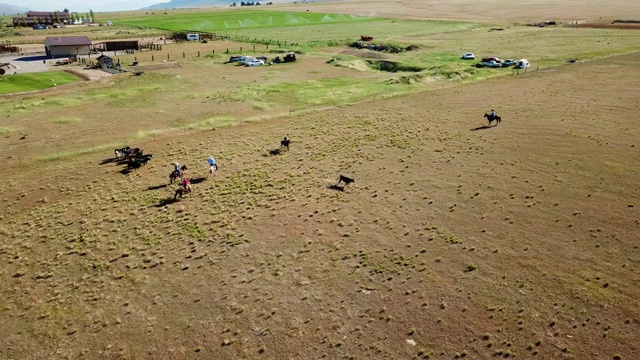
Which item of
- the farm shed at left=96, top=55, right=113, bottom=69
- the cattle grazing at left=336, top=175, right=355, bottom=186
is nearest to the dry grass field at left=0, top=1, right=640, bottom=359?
the cattle grazing at left=336, top=175, right=355, bottom=186

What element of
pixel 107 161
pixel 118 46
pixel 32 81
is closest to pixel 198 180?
pixel 107 161

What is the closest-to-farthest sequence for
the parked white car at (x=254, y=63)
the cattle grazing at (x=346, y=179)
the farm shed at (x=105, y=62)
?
the cattle grazing at (x=346, y=179) < the farm shed at (x=105, y=62) < the parked white car at (x=254, y=63)

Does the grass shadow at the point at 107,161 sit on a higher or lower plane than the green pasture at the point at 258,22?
lower

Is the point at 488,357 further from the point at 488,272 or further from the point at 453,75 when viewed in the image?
the point at 453,75

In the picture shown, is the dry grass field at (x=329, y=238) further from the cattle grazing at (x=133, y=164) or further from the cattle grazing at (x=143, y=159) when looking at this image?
the cattle grazing at (x=133, y=164)

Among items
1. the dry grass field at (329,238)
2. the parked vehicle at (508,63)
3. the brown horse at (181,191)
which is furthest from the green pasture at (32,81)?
the parked vehicle at (508,63)

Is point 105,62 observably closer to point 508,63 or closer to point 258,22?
point 508,63
